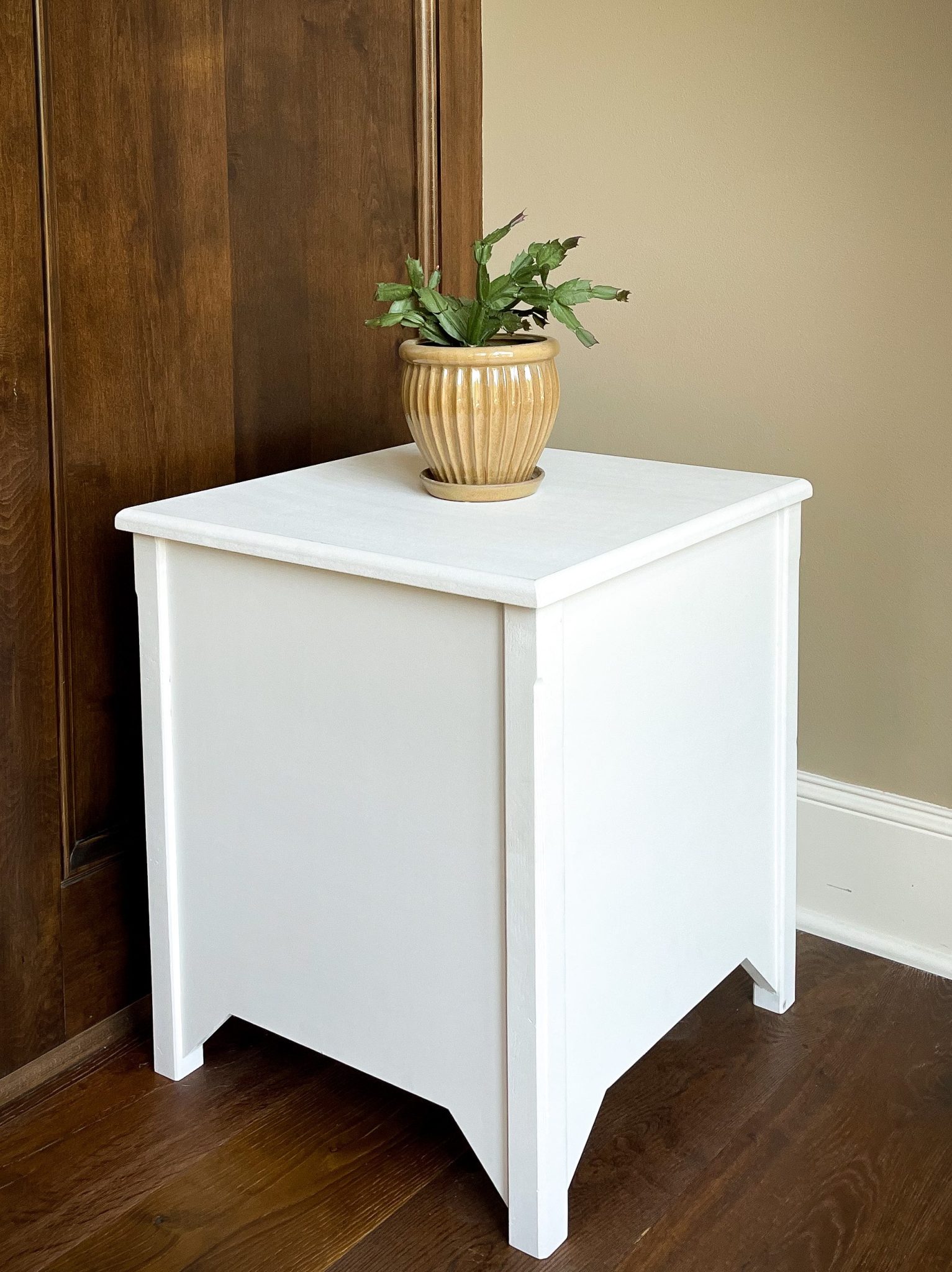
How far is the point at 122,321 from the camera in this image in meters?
1.44

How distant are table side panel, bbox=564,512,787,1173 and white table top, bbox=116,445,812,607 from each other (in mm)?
39

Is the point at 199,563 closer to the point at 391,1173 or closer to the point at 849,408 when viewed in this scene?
the point at 391,1173

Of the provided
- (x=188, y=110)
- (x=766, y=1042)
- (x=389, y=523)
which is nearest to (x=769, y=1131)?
(x=766, y=1042)

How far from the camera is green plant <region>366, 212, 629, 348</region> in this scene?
1.32m

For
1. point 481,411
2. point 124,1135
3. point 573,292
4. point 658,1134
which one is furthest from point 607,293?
point 124,1135

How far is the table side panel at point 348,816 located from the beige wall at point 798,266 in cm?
73

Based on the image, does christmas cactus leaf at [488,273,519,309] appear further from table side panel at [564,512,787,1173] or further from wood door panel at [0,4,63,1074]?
wood door panel at [0,4,63,1074]

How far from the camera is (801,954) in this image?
5.73ft

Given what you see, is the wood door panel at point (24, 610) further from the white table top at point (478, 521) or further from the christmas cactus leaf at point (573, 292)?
the christmas cactus leaf at point (573, 292)

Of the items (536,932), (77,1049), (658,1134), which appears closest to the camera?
(536,932)

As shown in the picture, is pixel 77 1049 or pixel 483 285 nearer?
pixel 483 285

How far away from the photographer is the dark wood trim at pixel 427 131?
173 cm

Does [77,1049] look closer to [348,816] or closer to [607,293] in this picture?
[348,816]

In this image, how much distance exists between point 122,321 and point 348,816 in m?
0.60
